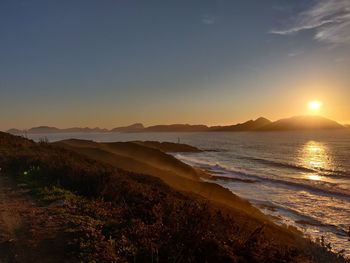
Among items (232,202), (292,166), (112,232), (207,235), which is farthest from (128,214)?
(292,166)

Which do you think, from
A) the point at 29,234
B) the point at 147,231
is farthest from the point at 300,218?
the point at 29,234

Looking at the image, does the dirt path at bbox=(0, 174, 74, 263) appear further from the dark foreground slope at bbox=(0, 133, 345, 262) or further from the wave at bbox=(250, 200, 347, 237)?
the wave at bbox=(250, 200, 347, 237)

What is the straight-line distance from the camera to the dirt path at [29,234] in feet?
23.6

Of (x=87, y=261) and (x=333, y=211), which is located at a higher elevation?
(x=87, y=261)

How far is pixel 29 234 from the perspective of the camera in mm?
8297

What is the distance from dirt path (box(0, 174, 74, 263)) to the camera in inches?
283

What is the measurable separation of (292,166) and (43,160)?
43.1 m

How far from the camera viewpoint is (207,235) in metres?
7.45

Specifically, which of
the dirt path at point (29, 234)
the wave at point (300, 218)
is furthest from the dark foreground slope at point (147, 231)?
the wave at point (300, 218)

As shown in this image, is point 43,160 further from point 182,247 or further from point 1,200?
point 182,247

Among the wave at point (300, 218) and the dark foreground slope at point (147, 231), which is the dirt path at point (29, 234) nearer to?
the dark foreground slope at point (147, 231)

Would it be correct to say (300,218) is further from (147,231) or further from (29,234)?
(29,234)

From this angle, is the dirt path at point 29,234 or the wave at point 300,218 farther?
the wave at point 300,218

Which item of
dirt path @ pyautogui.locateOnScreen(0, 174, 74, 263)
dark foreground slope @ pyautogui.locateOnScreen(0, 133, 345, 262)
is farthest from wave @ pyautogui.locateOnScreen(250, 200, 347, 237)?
dirt path @ pyautogui.locateOnScreen(0, 174, 74, 263)
